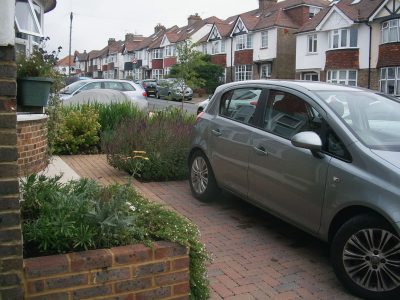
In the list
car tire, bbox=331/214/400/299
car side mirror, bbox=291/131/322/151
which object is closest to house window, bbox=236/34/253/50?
car side mirror, bbox=291/131/322/151

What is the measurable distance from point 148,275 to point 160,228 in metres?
0.41

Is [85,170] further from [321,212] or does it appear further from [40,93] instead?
[321,212]

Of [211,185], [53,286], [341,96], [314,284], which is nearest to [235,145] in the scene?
[211,185]

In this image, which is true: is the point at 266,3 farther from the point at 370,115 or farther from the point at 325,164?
the point at 325,164

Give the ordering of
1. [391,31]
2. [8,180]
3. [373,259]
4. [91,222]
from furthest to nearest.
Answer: [391,31] → [373,259] → [91,222] → [8,180]

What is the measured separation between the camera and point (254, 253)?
455 centimetres

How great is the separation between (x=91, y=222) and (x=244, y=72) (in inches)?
1832

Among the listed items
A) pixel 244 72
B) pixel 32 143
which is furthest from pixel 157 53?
pixel 32 143

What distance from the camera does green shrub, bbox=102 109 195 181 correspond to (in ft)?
23.9

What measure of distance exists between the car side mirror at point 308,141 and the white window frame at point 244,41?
44.1m

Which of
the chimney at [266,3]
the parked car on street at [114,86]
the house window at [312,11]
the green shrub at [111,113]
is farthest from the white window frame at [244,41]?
the green shrub at [111,113]

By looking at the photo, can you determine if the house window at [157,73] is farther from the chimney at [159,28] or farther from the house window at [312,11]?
the house window at [312,11]

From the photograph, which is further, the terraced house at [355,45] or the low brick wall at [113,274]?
the terraced house at [355,45]

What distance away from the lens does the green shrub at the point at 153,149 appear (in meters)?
7.29
